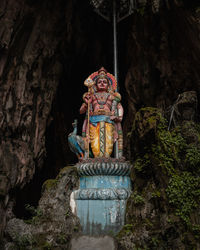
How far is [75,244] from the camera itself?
3672mm

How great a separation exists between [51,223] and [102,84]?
2.94 metres

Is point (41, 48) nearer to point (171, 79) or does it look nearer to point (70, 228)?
point (171, 79)

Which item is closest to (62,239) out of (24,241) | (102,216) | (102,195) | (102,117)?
(24,241)

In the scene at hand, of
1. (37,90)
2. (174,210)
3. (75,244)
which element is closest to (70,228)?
(75,244)

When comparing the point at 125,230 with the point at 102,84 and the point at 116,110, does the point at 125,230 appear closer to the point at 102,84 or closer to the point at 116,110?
the point at 116,110

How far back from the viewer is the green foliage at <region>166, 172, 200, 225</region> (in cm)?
369

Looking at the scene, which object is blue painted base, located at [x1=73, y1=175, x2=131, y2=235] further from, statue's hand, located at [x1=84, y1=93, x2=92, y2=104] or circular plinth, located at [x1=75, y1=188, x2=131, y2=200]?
statue's hand, located at [x1=84, y1=93, x2=92, y2=104]

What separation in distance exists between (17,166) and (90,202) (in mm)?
2957

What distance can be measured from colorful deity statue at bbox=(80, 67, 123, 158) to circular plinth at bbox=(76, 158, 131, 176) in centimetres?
42

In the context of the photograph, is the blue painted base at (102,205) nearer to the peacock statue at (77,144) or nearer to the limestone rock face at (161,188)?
the limestone rock face at (161,188)

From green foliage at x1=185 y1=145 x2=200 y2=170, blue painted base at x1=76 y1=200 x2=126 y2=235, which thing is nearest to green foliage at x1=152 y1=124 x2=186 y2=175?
green foliage at x1=185 y1=145 x2=200 y2=170

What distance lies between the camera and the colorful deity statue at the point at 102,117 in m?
5.02

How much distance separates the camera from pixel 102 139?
500 centimetres

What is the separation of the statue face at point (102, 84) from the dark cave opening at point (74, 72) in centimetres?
362
